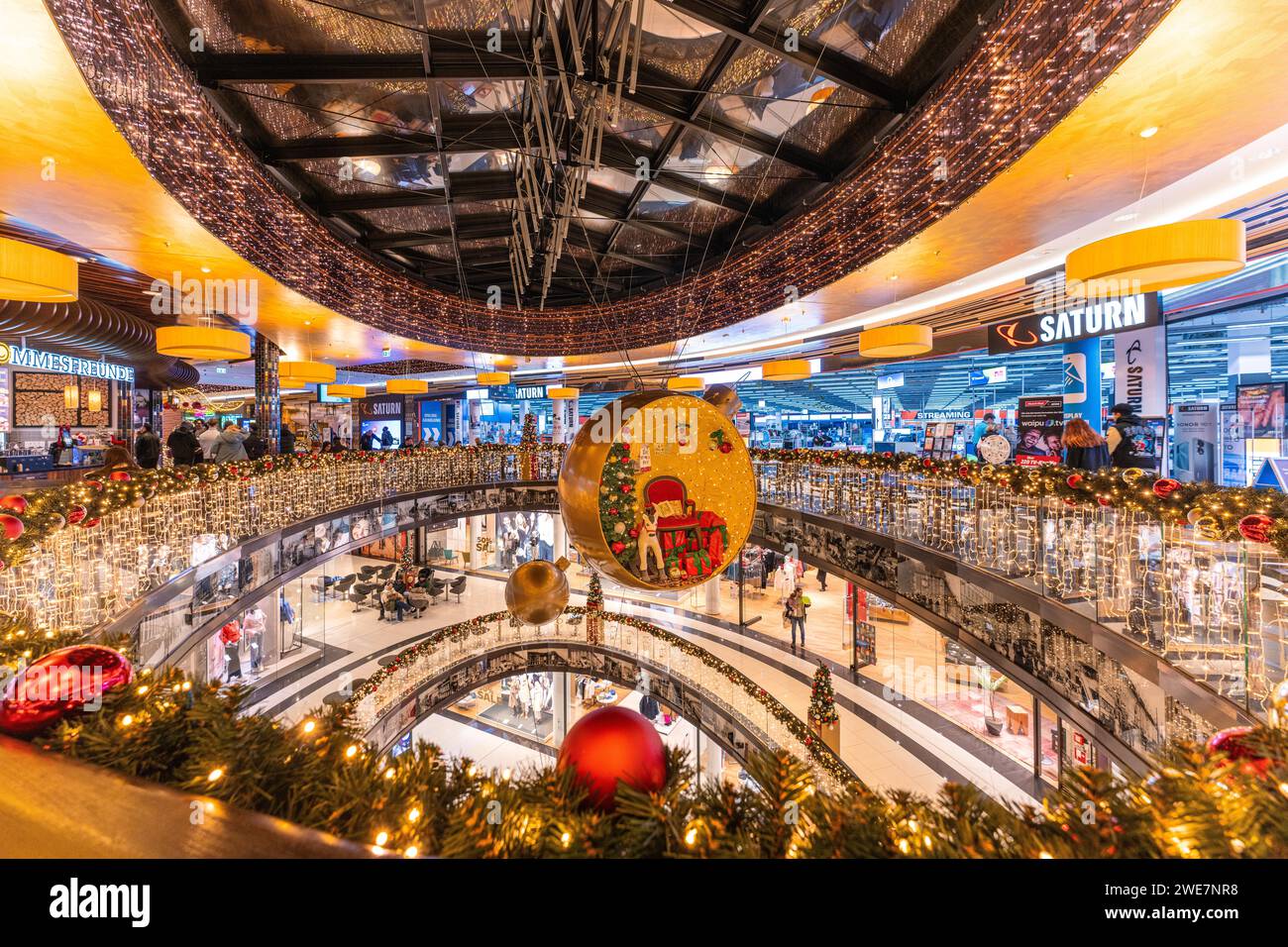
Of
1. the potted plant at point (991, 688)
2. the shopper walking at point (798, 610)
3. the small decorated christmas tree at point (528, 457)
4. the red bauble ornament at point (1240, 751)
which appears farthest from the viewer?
the small decorated christmas tree at point (528, 457)

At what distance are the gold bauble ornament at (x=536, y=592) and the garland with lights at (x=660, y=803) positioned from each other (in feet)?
8.83

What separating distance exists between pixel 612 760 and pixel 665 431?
3.53 feet

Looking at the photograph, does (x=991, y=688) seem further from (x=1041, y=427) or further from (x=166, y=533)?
(x=166, y=533)

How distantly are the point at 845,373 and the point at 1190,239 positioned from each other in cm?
1404

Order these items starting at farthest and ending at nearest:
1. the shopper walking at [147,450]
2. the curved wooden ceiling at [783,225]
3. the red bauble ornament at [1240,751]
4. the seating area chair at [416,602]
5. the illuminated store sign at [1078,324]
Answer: the seating area chair at [416,602], the shopper walking at [147,450], the illuminated store sign at [1078,324], the curved wooden ceiling at [783,225], the red bauble ornament at [1240,751]

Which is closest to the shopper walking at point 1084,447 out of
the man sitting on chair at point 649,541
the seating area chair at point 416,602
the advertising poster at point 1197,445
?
the advertising poster at point 1197,445

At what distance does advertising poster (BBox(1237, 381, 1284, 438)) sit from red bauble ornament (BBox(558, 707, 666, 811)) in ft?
37.2

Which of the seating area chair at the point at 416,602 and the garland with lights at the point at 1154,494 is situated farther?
the seating area chair at the point at 416,602

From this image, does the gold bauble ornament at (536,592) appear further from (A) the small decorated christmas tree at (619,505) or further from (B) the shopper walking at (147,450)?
(B) the shopper walking at (147,450)

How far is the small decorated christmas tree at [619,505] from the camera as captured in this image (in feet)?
5.89

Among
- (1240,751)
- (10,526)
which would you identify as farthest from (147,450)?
(1240,751)

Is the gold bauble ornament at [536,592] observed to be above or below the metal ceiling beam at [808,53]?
below

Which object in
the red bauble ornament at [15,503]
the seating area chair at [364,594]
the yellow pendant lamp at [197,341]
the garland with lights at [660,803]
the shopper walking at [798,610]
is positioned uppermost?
the yellow pendant lamp at [197,341]

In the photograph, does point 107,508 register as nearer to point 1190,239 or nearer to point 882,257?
point 1190,239
